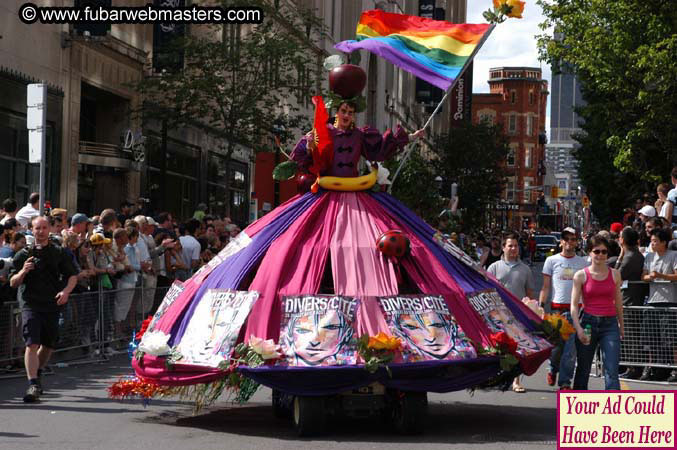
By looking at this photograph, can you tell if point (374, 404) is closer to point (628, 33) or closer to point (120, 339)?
point (120, 339)

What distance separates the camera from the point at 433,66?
40.8 feet

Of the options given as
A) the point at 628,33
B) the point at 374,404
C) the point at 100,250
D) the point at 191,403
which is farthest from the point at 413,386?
the point at 628,33

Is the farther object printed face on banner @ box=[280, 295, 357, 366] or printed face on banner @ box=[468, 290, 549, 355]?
printed face on banner @ box=[468, 290, 549, 355]

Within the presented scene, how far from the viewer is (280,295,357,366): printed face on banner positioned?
9.82 metres

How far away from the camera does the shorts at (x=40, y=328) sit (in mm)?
12141

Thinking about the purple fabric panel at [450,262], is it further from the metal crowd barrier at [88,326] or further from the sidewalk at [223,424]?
the metal crowd barrier at [88,326]

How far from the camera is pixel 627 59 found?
32.1 m

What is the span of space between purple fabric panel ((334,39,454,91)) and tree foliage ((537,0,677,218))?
19.1m

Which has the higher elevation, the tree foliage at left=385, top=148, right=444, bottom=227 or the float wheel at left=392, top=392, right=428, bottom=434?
the tree foliage at left=385, top=148, right=444, bottom=227

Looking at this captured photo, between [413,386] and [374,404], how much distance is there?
400mm

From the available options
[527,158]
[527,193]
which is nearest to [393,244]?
[527,158]

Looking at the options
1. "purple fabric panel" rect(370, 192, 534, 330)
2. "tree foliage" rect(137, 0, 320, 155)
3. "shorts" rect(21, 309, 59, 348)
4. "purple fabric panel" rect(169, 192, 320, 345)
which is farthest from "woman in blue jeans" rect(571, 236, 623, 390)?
"tree foliage" rect(137, 0, 320, 155)

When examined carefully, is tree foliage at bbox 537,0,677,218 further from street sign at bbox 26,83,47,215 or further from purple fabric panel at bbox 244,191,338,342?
purple fabric panel at bbox 244,191,338,342

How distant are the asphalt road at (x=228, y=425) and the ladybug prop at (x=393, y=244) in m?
1.51
